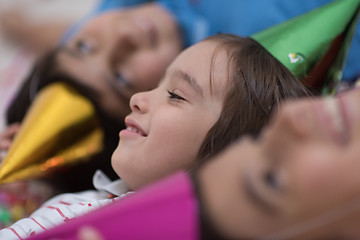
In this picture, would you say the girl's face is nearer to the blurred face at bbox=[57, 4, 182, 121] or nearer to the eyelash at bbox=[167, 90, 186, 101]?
the eyelash at bbox=[167, 90, 186, 101]

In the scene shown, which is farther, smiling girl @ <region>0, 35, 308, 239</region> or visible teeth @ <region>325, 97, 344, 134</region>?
smiling girl @ <region>0, 35, 308, 239</region>

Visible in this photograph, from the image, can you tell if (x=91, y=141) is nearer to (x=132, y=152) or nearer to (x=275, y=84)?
(x=132, y=152)

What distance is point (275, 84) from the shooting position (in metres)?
0.57

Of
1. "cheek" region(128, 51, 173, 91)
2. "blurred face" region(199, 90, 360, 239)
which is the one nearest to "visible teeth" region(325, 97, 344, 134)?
"blurred face" region(199, 90, 360, 239)

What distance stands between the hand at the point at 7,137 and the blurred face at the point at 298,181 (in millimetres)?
619

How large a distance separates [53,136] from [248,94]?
450mm

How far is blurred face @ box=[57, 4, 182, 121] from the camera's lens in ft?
3.17

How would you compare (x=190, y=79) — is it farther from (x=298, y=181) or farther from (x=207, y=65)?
(x=298, y=181)

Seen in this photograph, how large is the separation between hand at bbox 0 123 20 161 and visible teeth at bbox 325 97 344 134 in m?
0.67

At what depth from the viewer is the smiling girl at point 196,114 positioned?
542 millimetres

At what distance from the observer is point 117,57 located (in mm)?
990

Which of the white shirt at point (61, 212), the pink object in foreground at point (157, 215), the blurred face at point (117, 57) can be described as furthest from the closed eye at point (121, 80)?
the pink object in foreground at point (157, 215)

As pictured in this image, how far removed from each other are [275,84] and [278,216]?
0.25 m

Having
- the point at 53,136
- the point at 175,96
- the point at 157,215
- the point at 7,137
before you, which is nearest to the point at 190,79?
the point at 175,96
